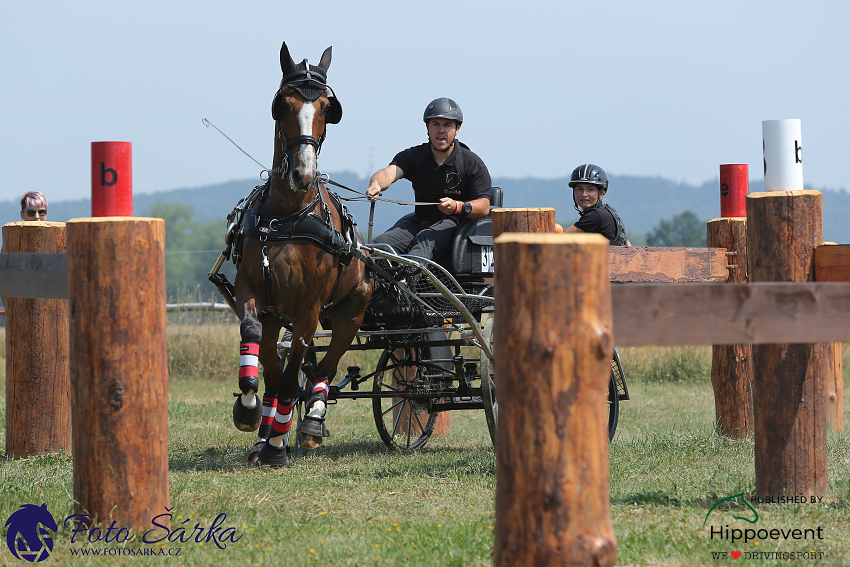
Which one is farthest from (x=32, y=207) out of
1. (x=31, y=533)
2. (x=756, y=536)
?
(x=756, y=536)

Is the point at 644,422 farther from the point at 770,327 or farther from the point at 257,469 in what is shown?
the point at 770,327

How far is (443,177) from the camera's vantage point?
7.80 meters

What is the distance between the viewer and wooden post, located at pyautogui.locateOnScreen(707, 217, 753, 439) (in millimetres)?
7711

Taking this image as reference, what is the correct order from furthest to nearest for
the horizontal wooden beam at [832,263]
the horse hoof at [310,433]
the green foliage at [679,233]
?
the green foliage at [679,233] → the horse hoof at [310,433] → the horizontal wooden beam at [832,263]

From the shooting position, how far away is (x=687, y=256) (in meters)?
6.75

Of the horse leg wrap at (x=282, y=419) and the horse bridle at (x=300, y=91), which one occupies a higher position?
the horse bridle at (x=300, y=91)

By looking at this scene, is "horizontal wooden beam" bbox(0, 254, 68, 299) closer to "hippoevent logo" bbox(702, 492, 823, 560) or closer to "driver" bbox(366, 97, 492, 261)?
"driver" bbox(366, 97, 492, 261)

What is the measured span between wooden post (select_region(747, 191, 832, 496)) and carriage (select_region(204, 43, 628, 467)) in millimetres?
2077

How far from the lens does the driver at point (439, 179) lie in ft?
25.0

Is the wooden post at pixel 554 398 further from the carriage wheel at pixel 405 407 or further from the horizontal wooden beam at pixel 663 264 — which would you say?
the carriage wheel at pixel 405 407

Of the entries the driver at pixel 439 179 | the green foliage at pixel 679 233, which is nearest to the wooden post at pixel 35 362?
the driver at pixel 439 179

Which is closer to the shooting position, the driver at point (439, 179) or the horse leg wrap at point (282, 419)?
the horse leg wrap at point (282, 419)

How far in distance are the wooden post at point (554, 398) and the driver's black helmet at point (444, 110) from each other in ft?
16.0

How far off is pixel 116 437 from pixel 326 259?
2.81 metres
